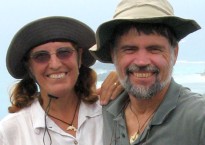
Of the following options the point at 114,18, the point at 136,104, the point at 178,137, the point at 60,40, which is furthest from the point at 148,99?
the point at 60,40

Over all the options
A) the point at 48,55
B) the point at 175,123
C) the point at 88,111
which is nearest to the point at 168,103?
the point at 175,123

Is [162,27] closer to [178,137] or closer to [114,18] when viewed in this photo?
[114,18]

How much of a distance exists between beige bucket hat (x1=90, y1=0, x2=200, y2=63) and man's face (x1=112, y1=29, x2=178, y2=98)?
3.8 inches

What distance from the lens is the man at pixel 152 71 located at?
250 cm

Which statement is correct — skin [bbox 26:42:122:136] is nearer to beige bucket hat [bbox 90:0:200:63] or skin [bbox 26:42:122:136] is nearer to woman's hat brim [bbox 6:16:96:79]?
woman's hat brim [bbox 6:16:96:79]

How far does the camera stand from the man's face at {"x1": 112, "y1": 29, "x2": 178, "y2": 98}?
103 inches

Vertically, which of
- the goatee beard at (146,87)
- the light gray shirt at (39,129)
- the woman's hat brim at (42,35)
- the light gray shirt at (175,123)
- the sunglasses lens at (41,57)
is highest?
the woman's hat brim at (42,35)

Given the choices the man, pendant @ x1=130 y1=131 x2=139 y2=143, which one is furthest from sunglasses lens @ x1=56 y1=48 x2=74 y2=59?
pendant @ x1=130 y1=131 x2=139 y2=143

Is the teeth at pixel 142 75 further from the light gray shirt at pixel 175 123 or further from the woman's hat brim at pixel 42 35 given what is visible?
the woman's hat brim at pixel 42 35

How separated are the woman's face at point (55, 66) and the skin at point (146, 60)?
0.39 metres

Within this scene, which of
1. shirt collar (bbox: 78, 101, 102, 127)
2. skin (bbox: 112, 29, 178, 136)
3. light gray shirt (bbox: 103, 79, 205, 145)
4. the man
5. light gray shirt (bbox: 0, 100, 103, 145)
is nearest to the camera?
light gray shirt (bbox: 103, 79, 205, 145)

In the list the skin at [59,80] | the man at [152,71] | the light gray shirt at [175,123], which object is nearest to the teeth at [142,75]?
the man at [152,71]

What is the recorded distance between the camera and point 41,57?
2.96m

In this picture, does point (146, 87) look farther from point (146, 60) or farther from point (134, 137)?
point (134, 137)
